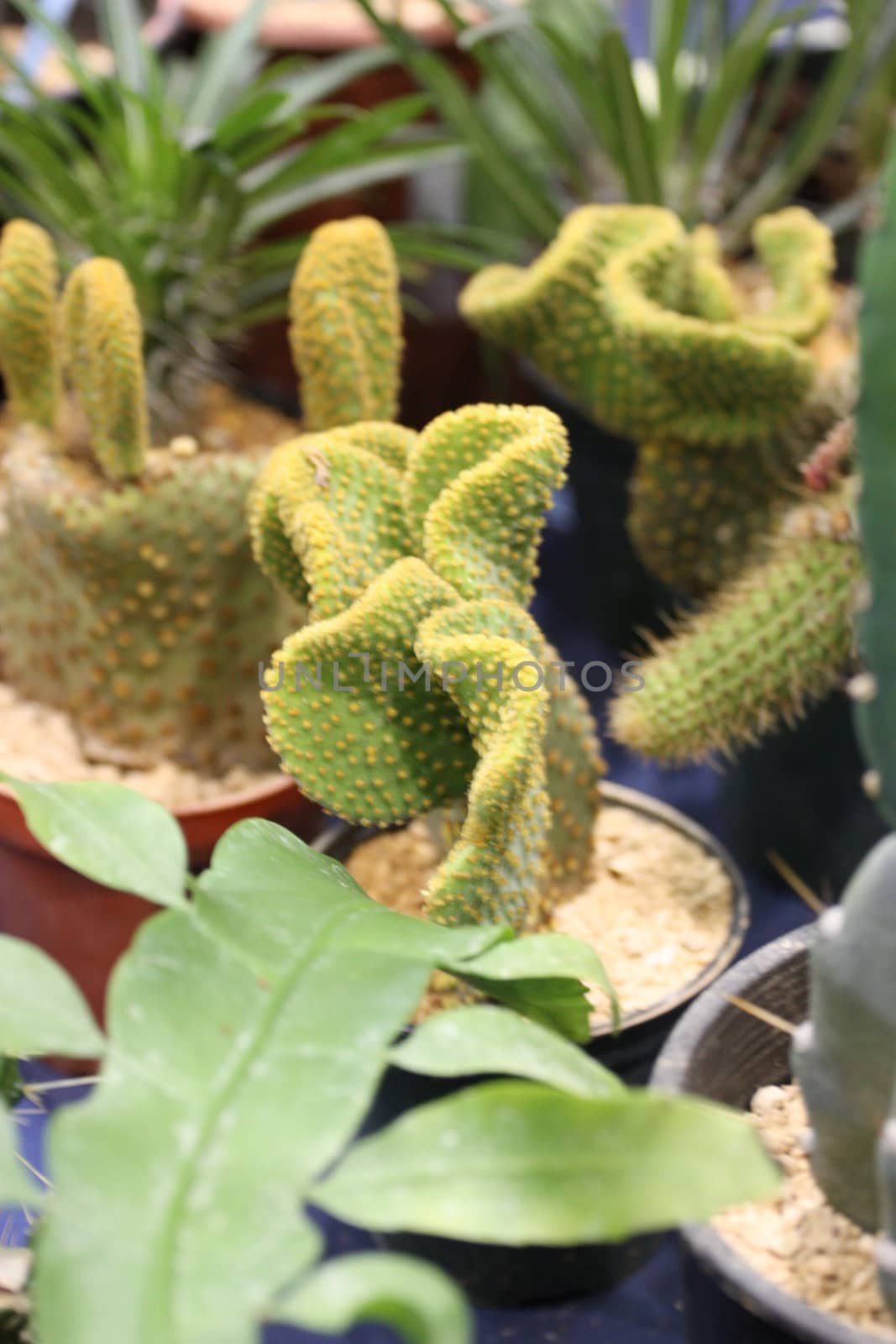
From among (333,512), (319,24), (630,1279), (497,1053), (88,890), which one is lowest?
(630,1279)

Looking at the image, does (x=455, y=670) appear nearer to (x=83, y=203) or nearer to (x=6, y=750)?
(x=6, y=750)

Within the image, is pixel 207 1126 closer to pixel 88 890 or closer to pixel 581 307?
pixel 88 890

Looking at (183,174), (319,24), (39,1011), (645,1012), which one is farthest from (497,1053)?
(319,24)

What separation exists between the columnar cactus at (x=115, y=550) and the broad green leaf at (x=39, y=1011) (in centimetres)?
53

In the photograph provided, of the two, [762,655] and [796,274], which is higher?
[796,274]

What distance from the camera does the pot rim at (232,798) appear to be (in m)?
0.97

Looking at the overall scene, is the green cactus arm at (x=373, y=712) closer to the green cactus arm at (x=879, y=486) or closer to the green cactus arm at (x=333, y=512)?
the green cactus arm at (x=333, y=512)

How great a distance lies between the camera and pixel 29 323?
1.05 m

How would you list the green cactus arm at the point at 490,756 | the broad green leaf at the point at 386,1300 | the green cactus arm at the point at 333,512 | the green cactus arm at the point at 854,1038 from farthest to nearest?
the green cactus arm at the point at 333,512
the green cactus arm at the point at 490,756
the green cactus arm at the point at 854,1038
the broad green leaf at the point at 386,1300

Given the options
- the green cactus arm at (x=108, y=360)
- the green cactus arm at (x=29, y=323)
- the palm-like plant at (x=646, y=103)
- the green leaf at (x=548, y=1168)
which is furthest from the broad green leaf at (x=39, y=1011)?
the palm-like plant at (x=646, y=103)

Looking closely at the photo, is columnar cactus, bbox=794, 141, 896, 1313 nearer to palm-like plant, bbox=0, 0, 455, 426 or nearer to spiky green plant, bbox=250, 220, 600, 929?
spiky green plant, bbox=250, 220, 600, 929

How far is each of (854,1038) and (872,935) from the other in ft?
0.16

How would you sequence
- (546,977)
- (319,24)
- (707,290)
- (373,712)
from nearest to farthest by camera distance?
1. (546,977)
2. (373,712)
3. (707,290)
4. (319,24)

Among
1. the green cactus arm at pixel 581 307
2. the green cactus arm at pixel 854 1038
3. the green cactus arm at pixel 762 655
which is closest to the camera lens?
the green cactus arm at pixel 854 1038
